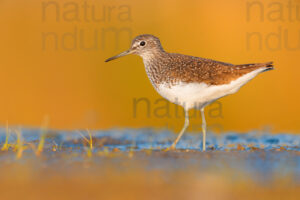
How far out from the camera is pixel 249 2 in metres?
12.7

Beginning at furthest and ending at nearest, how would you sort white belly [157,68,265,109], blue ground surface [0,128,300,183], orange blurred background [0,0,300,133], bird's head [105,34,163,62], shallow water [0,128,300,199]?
orange blurred background [0,0,300,133], bird's head [105,34,163,62], white belly [157,68,265,109], blue ground surface [0,128,300,183], shallow water [0,128,300,199]

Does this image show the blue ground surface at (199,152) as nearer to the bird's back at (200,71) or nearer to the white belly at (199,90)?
the white belly at (199,90)

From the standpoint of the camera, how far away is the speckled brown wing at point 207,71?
688cm

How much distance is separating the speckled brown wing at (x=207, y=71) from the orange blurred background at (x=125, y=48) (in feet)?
13.9

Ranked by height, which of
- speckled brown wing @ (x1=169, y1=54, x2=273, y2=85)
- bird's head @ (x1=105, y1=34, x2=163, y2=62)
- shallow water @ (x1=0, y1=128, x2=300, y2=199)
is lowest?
shallow water @ (x1=0, y1=128, x2=300, y2=199)

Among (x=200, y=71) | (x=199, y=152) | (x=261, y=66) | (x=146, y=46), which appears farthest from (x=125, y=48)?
(x=199, y=152)

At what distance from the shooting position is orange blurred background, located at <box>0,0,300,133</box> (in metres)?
11.7

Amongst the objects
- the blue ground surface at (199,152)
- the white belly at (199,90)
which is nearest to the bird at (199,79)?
the white belly at (199,90)

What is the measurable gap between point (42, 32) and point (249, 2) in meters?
5.86

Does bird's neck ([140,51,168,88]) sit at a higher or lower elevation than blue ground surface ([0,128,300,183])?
higher

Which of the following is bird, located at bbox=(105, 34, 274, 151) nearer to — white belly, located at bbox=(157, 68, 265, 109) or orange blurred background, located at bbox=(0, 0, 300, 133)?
white belly, located at bbox=(157, 68, 265, 109)

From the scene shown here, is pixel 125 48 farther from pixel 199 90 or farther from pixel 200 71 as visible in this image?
pixel 199 90

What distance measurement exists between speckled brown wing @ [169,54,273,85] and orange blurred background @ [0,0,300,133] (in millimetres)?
4250

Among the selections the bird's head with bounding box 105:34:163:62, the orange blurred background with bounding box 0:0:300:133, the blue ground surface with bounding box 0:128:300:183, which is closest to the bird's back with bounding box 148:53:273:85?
the bird's head with bounding box 105:34:163:62
